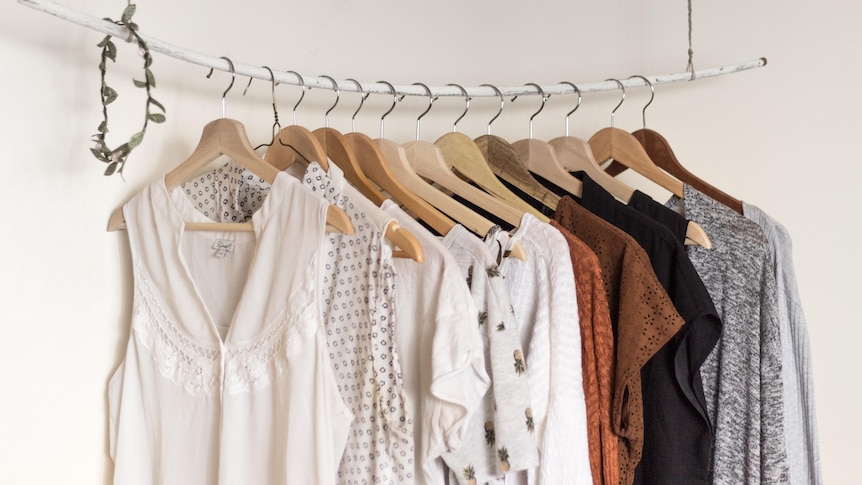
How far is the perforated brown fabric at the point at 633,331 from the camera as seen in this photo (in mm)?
1291

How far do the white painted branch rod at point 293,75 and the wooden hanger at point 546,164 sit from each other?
0.12m

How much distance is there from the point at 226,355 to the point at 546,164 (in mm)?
701

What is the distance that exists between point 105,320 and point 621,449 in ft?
2.85

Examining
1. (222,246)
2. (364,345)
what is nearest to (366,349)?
(364,345)

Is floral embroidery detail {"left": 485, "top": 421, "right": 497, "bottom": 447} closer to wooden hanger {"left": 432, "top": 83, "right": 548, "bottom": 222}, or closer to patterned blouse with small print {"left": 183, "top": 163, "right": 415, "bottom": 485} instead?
patterned blouse with small print {"left": 183, "top": 163, "right": 415, "bottom": 485}

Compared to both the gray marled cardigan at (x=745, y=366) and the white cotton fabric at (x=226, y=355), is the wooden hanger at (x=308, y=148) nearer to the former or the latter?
the white cotton fabric at (x=226, y=355)

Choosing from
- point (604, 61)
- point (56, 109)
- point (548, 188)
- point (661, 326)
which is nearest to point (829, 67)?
point (604, 61)

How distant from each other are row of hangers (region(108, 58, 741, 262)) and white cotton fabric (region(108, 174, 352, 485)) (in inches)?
1.8

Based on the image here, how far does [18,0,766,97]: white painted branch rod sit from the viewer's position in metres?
1.07

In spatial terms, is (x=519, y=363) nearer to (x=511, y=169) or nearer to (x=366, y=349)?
(x=366, y=349)

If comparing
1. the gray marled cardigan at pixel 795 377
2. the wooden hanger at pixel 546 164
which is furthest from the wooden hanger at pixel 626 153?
the gray marled cardigan at pixel 795 377

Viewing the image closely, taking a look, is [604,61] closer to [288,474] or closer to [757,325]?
[757,325]

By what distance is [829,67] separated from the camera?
1.78m

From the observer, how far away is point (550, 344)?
1305 millimetres
